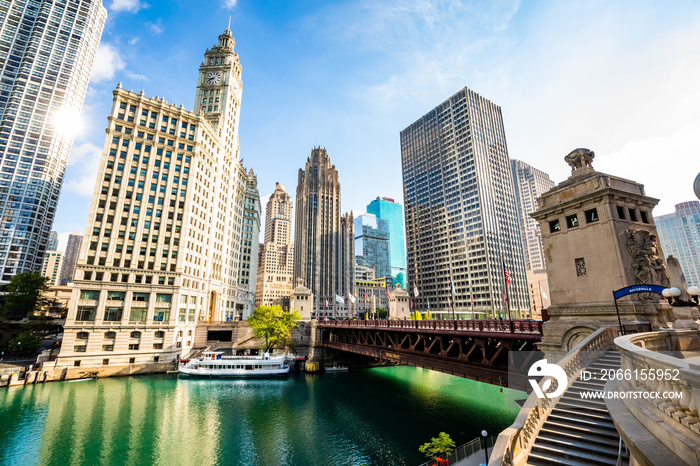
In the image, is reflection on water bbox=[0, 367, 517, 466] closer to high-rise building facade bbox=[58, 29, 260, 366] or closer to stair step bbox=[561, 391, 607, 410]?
high-rise building facade bbox=[58, 29, 260, 366]

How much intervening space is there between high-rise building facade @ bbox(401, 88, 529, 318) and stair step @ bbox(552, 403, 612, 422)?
119m

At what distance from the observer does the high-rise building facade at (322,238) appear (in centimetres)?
17638

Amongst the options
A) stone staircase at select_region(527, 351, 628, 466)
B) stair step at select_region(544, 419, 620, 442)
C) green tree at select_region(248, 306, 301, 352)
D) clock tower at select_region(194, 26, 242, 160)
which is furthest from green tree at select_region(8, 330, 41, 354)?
stair step at select_region(544, 419, 620, 442)

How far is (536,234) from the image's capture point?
19388 cm

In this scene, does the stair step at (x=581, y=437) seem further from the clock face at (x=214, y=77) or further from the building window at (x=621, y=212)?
the clock face at (x=214, y=77)

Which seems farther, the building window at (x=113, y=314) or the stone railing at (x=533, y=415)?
the building window at (x=113, y=314)

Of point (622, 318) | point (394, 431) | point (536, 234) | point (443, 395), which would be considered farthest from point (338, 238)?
point (622, 318)

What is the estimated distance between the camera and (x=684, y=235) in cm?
18712

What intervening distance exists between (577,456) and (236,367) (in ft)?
191

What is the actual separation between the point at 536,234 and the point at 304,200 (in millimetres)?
148498

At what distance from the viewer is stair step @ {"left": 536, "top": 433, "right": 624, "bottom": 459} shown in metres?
10.8

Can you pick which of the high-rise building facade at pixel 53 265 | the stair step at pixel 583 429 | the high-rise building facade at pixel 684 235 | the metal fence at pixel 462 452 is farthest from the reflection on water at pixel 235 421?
the high-rise building facade at pixel 684 235

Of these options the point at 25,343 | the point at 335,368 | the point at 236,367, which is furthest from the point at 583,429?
the point at 25,343

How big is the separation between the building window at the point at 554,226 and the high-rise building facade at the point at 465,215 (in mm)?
109394
